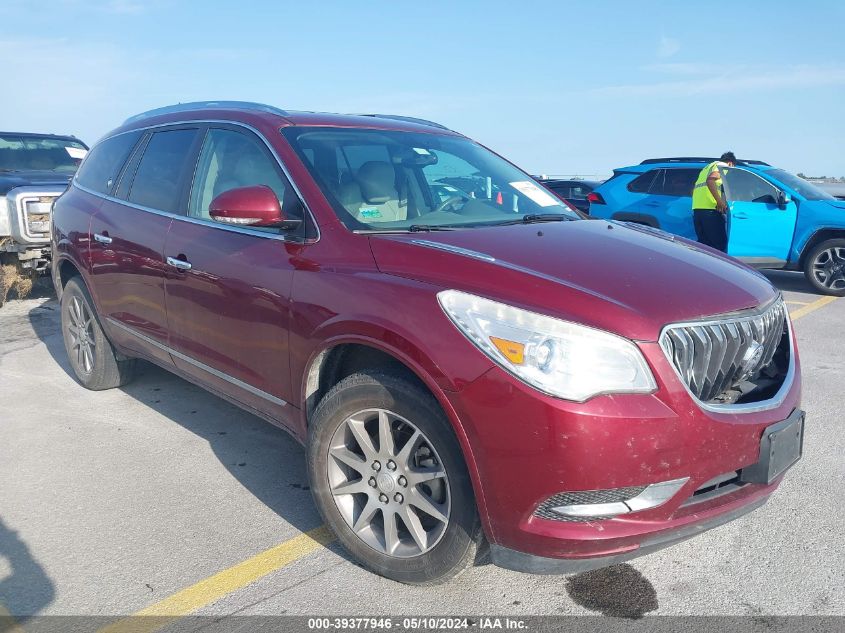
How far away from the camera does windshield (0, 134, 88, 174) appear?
913 centimetres

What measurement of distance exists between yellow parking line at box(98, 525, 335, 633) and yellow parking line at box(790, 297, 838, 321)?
6493mm

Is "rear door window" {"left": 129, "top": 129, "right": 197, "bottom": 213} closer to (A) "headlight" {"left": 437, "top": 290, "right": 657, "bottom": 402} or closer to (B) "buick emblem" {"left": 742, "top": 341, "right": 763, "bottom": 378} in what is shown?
(A) "headlight" {"left": 437, "top": 290, "right": 657, "bottom": 402}

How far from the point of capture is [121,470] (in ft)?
12.9

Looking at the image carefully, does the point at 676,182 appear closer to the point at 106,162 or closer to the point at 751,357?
the point at 106,162

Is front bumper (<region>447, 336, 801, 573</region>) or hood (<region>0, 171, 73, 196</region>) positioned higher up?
hood (<region>0, 171, 73, 196</region>)

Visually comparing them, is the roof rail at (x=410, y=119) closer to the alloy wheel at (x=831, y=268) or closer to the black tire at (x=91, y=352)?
the black tire at (x=91, y=352)

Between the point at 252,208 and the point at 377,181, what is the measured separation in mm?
657

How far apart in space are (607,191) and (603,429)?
9.71 m

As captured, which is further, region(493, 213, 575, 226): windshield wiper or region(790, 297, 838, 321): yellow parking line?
region(790, 297, 838, 321): yellow parking line

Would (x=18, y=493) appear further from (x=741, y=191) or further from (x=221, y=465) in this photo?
(x=741, y=191)

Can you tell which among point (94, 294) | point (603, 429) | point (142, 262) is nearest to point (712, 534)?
point (603, 429)

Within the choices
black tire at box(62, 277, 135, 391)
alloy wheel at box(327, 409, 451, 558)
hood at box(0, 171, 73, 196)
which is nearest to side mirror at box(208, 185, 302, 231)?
alloy wheel at box(327, 409, 451, 558)

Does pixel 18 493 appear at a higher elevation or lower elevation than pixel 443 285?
lower

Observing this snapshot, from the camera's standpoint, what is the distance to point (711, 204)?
9875 millimetres
